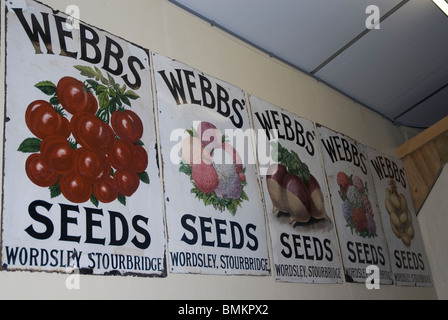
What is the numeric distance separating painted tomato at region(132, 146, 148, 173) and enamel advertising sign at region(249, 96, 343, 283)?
918mm

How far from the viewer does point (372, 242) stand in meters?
3.93

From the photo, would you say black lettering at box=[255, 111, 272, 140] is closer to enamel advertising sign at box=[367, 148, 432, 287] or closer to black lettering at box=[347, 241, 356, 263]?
black lettering at box=[347, 241, 356, 263]

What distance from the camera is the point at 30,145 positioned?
2.08 meters

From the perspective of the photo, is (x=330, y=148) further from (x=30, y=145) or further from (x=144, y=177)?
(x=30, y=145)

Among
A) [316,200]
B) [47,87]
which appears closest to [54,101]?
[47,87]

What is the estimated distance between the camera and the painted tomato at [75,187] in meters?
2.12

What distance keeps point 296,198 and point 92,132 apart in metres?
1.55

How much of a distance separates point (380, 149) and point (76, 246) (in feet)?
11.5

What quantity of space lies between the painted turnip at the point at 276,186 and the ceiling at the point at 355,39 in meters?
1.05

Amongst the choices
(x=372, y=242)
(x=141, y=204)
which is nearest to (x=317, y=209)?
(x=372, y=242)

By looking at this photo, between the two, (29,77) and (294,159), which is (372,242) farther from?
(29,77)

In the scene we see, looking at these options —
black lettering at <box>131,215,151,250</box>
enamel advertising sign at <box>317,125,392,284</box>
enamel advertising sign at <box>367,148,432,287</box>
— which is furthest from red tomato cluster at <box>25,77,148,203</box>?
enamel advertising sign at <box>367,148,432,287</box>

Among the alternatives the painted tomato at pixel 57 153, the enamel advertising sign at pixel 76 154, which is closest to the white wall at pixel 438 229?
the enamel advertising sign at pixel 76 154

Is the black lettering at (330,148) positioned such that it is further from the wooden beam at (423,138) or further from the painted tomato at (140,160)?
the painted tomato at (140,160)
